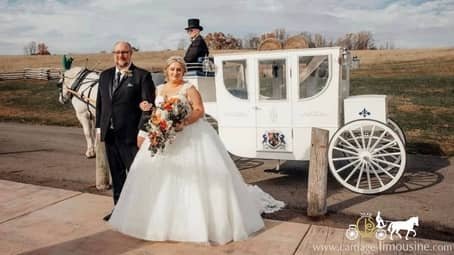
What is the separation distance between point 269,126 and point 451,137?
6049 mm

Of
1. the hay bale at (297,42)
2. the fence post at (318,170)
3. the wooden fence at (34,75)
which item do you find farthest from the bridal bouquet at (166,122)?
the wooden fence at (34,75)

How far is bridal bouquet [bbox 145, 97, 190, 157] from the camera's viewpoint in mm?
3908

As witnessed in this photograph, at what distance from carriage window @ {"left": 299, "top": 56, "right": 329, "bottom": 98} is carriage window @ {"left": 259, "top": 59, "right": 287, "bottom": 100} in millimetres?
265

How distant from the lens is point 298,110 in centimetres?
587

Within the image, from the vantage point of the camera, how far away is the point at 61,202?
5.44 m

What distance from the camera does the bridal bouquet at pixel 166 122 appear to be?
391 cm

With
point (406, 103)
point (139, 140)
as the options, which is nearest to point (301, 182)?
point (139, 140)

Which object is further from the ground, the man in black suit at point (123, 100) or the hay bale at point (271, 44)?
the hay bale at point (271, 44)

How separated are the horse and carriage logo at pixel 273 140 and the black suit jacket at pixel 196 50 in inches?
81.0

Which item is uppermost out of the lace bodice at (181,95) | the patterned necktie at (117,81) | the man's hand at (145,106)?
the patterned necktie at (117,81)

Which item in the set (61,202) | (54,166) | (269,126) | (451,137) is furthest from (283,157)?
(451,137)

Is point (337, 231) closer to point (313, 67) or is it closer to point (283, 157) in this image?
point (283, 157)

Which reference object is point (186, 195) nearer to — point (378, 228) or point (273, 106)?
point (378, 228)

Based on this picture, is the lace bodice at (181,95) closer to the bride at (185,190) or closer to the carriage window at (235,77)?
the bride at (185,190)
